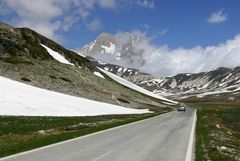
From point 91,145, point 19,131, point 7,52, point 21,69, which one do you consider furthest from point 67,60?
point 91,145

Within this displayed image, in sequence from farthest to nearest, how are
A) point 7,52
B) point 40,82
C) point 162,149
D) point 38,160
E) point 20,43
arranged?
1. point 20,43
2. point 7,52
3. point 40,82
4. point 162,149
5. point 38,160

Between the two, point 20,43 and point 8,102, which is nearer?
point 8,102

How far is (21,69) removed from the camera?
90.9 meters

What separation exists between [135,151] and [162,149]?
6.41 ft

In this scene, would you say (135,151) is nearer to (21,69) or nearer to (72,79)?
(21,69)

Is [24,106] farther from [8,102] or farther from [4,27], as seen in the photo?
[4,27]

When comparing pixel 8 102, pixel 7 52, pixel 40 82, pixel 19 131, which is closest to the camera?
pixel 19 131

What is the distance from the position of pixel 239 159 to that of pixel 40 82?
72.7 metres

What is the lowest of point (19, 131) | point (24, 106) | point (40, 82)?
point (19, 131)

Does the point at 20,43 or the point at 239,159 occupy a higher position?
the point at 20,43

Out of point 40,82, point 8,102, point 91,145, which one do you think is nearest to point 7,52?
point 40,82

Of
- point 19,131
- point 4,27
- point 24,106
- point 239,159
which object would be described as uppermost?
point 4,27

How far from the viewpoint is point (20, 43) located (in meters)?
123

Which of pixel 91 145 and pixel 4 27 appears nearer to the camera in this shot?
pixel 91 145
